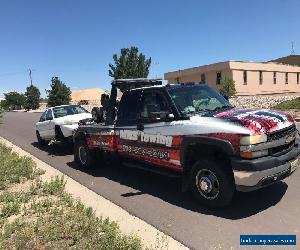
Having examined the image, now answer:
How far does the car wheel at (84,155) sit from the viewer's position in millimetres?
10456

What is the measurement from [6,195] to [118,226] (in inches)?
120

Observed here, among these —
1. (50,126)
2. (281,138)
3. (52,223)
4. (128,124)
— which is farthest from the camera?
(50,126)

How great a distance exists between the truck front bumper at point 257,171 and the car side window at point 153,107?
187 centimetres

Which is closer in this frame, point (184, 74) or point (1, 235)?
point (1, 235)

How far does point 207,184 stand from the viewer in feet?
21.8

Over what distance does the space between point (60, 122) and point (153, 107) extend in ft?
23.2

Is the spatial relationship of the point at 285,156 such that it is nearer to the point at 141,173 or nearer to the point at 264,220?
the point at 264,220

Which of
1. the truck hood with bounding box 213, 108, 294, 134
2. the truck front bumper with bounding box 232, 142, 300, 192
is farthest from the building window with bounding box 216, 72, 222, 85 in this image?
the truck front bumper with bounding box 232, 142, 300, 192

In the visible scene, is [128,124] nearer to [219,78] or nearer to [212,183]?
[212,183]

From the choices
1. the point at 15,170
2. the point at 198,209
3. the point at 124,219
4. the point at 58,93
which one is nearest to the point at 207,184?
the point at 198,209

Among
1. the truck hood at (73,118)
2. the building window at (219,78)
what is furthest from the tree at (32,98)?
the truck hood at (73,118)

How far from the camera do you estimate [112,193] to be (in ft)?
27.0

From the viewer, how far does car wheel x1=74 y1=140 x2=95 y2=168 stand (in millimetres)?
10456

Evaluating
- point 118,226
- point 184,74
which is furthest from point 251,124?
point 184,74
